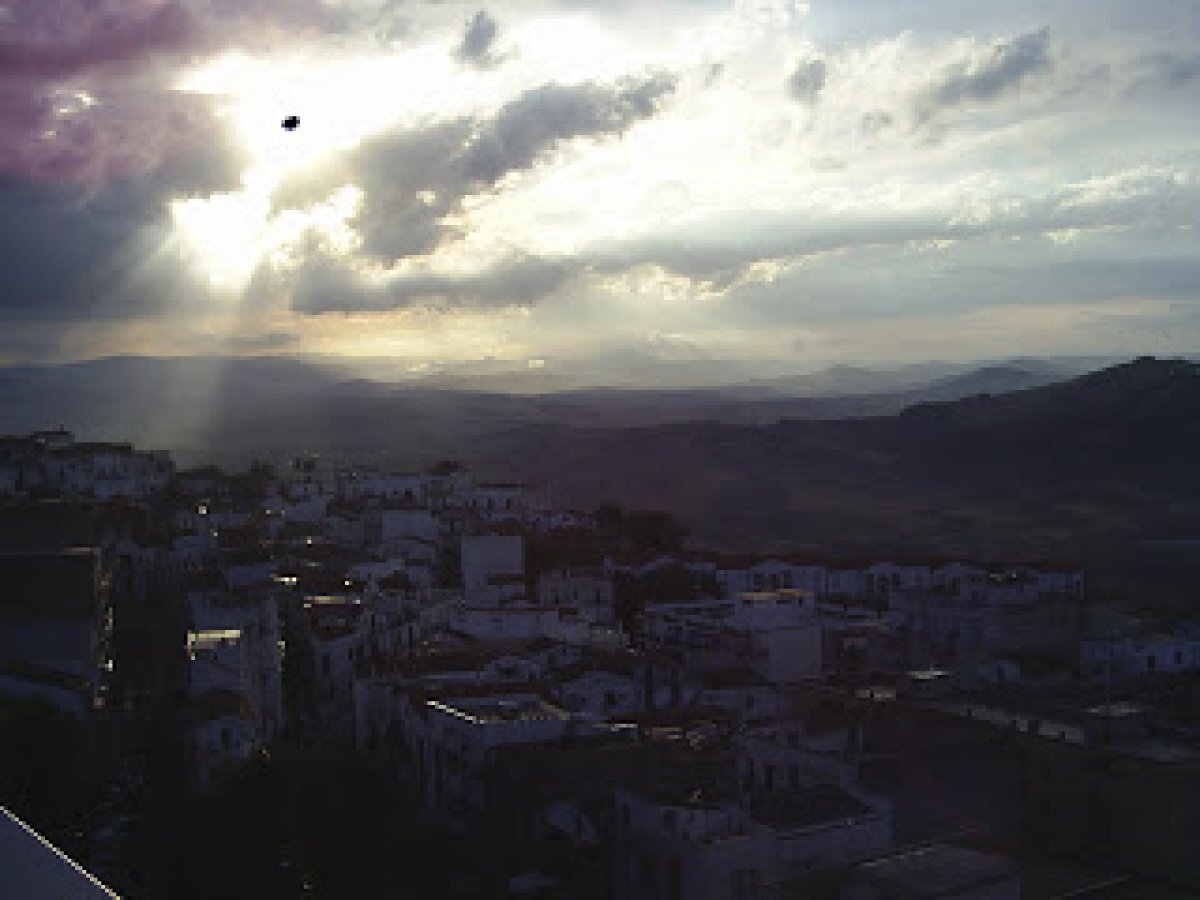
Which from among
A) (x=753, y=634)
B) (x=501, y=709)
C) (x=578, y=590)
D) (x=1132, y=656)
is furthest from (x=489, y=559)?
(x=1132, y=656)

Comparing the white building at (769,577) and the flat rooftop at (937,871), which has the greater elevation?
the white building at (769,577)

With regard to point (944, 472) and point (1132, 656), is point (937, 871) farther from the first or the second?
point (944, 472)

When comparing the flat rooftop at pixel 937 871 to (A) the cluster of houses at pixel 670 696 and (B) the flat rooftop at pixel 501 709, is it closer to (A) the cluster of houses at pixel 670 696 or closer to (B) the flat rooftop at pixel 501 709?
(A) the cluster of houses at pixel 670 696

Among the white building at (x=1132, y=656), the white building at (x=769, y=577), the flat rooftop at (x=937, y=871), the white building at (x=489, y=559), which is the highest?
the white building at (x=489, y=559)

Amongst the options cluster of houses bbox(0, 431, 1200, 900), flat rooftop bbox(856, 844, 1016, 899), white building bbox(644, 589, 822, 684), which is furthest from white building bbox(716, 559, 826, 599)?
flat rooftop bbox(856, 844, 1016, 899)

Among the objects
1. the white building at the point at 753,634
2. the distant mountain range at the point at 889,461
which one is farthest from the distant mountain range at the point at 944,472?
the white building at the point at 753,634

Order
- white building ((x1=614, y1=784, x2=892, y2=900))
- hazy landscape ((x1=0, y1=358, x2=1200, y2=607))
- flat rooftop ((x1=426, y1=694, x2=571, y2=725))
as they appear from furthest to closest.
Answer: hazy landscape ((x1=0, y1=358, x2=1200, y2=607)), flat rooftop ((x1=426, y1=694, x2=571, y2=725)), white building ((x1=614, y1=784, x2=892, y2=900))

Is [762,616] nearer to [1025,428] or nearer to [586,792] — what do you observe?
[586,792]

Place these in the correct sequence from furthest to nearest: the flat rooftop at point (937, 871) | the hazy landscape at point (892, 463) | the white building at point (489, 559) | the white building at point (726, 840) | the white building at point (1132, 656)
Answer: the hazy landscape at point (892, 463) → the white building at point (489, 559) → the white building at point (1132, 656) → the white building at point (726, 840) → the flat rooftop at point (937, 871)

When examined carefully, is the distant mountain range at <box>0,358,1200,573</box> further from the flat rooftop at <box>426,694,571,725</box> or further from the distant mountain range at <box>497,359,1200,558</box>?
the flat rooftop at <box>426,694,571,725</box>

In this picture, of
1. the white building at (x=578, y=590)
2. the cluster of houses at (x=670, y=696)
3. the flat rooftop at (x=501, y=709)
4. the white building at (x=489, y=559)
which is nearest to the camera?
the cluster of houses at (x=670, y=696)
